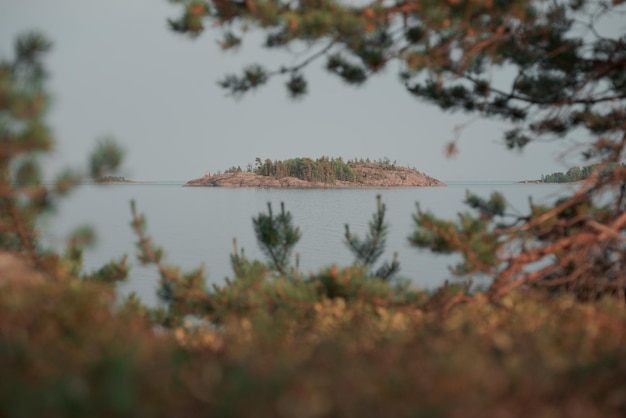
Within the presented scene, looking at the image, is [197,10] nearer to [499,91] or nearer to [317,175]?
[499,91]

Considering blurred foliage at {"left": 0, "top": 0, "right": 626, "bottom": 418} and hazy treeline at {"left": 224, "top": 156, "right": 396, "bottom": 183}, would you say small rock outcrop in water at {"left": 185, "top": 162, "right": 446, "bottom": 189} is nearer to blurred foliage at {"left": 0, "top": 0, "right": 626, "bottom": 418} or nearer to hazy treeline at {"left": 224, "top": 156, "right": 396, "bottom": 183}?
hazy treeline at {"left": 224, "top": 156, "right": 396, "bottom": 183}

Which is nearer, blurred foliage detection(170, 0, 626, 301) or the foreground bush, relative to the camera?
the foreground bush

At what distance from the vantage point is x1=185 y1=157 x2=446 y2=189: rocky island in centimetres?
6188

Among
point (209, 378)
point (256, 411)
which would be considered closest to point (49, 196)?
point (209, 378)

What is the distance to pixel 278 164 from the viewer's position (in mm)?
64062

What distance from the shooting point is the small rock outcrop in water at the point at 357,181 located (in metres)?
63.2

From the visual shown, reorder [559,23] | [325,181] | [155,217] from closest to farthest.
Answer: [559,23] < [155,217] < [325,181]

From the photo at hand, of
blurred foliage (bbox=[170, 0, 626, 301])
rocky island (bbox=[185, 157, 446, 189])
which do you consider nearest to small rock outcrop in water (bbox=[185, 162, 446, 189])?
rocky island (bbox=[185, 157, 446, 189])

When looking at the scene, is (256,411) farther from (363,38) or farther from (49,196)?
(363,38)

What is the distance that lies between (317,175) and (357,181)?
17.8 feet

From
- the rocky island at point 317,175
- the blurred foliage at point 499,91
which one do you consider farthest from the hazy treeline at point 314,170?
the blurred foliage at point 499,91

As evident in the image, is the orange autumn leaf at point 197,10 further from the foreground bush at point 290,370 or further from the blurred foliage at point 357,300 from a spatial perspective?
the foreground bush at point 290,370

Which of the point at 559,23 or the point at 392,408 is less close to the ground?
the point at 559,23

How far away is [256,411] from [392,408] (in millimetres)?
401
